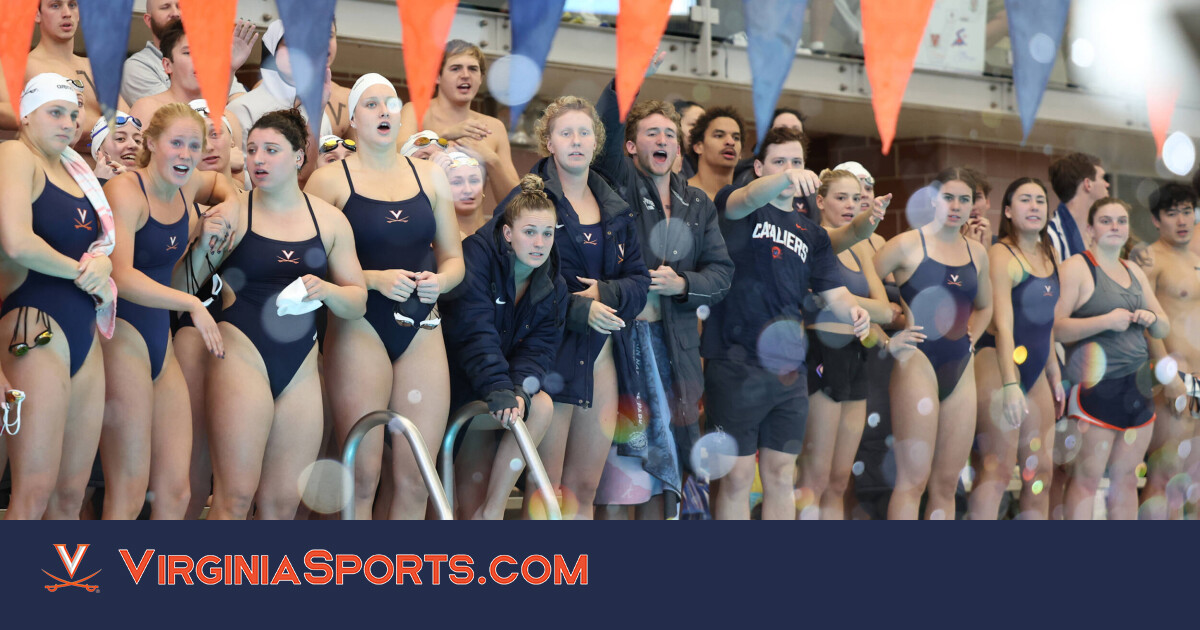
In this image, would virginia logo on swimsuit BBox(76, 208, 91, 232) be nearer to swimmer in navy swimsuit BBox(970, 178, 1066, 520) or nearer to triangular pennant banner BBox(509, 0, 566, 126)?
triangular pennant banner BBox(509, 0, 566, 126)

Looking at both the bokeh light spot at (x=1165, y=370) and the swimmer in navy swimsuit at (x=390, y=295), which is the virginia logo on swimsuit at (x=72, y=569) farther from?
the bokeh light spot at (x=1165, y=370)

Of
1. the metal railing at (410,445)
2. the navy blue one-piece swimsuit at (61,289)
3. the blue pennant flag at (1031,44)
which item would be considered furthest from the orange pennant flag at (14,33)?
the blue pennant flag at (1031,44)

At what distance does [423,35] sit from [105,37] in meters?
0.67

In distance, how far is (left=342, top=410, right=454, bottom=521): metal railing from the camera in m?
2.91

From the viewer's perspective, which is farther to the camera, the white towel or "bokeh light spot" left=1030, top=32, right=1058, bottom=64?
the white towel

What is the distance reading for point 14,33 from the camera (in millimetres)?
2662

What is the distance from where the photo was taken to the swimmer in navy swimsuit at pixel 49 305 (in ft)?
9.62

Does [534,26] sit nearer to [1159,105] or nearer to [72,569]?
[72,569]

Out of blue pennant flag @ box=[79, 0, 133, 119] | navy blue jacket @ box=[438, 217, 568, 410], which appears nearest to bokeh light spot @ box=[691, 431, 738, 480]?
navy blue jacket @ box=[438, 217, 568, 410]

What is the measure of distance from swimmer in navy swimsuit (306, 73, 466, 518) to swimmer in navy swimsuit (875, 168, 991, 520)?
1806mm

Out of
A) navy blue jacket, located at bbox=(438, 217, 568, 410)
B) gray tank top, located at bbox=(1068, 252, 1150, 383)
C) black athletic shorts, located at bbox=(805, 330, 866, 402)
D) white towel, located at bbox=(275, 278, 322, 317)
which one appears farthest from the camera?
gray tank top, located at bbox=(1068, 252, 1150, 383)

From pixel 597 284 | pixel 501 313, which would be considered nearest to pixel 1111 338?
pixel 597 284

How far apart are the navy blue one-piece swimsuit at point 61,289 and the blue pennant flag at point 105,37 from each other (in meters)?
0.62

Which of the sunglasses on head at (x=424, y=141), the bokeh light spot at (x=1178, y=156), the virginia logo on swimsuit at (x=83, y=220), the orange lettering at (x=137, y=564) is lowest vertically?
the orange lettering at (x=137, y=564)
